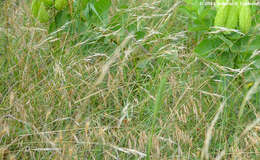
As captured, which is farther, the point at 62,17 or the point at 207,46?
the point at 62,17

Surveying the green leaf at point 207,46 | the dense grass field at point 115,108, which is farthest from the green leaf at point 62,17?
the green leaf at point 207,46

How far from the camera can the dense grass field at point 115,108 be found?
4.89ft

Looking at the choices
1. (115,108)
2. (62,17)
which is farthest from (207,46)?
(62,17)

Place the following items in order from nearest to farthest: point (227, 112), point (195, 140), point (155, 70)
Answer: point (195, 140), point (227, 112), point (155, 70)

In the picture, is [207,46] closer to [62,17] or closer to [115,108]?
[115,108]

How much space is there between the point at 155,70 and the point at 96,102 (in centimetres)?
41

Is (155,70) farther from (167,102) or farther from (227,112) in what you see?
(227,112)

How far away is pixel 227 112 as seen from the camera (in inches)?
69.0

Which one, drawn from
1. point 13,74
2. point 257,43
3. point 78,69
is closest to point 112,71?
point 78,69

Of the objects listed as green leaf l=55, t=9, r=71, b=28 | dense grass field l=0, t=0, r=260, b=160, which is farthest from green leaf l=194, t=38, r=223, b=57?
green leaf l=55, t=9, r=71, b=28

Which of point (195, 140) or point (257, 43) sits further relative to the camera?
point (257, 43)

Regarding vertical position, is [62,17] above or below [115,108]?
above

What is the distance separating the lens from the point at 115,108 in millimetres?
1835

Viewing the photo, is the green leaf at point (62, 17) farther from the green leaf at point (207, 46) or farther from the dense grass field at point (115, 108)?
the green leaf at point (207, 46)
